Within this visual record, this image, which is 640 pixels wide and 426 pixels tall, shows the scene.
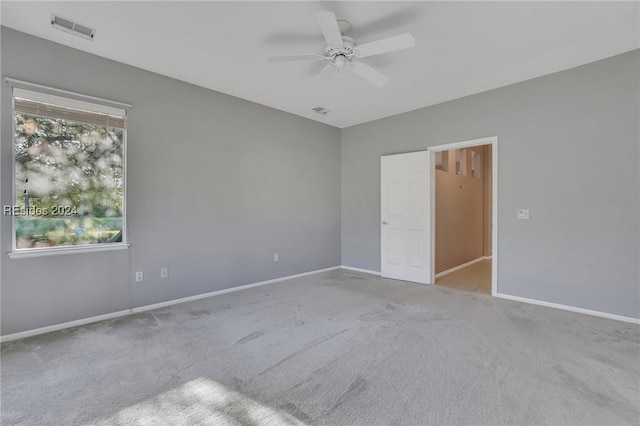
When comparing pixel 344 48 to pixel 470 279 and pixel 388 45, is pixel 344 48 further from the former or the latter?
pixel 470 279

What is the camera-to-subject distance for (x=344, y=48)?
249 centimetres

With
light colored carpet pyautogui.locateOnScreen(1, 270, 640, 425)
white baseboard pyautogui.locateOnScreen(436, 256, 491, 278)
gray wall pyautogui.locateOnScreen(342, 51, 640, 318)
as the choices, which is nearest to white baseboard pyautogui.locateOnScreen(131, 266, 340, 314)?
light colored carpet pyautogui.locateOnScreen(1, 270, 640, 425)

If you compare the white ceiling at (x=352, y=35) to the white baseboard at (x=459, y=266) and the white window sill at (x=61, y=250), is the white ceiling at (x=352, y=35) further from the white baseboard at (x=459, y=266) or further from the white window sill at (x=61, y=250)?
the white baseboard at (x=459, y=266)

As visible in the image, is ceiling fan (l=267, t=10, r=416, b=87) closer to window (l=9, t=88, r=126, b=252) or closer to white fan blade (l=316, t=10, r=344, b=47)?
white fan blade (l=316, t=10, r=344, b=47)

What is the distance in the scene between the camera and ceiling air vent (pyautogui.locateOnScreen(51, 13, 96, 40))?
2424mm

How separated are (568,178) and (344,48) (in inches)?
116

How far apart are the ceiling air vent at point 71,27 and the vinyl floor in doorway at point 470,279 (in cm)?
517

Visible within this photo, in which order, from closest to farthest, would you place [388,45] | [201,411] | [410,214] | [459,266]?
[201,411]
[388,45]
[410,214]
[459,266]

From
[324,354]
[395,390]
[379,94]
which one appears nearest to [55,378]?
[324,354]

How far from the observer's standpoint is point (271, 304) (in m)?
3.49

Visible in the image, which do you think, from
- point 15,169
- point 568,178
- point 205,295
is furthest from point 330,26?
point 205,295

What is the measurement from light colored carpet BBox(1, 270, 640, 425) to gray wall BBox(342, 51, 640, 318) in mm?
433

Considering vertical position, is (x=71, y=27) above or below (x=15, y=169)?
above

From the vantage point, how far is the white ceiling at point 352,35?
7.48 feet
